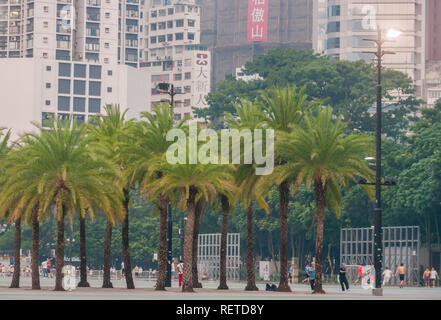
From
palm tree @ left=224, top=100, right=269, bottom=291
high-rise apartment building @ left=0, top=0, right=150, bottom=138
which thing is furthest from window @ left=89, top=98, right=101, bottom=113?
palm tree @ left=224, top=100, right=269, bottom=291

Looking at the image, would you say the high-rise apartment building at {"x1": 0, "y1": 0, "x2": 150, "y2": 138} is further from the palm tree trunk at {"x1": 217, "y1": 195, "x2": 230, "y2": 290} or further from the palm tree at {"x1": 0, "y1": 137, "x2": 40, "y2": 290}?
the palm tree at {"x1": 0, "y1": 137, "x2": 40, "y2": 290}

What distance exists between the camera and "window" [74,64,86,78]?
193125 mm

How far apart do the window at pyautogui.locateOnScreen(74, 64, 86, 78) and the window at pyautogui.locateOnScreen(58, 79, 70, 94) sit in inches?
92.1

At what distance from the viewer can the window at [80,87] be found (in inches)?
7598

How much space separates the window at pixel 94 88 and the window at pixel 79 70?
6.63ft

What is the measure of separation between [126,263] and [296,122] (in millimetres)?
12191

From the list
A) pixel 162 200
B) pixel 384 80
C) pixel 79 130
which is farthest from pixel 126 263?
pixel 384 80

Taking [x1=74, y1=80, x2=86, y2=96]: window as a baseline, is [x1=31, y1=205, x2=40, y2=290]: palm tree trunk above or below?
below

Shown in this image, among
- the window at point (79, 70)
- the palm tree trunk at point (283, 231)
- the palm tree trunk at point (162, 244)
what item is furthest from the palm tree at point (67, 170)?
the window at point (79, 70)

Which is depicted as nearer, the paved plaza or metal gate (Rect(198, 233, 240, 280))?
the paved plaza

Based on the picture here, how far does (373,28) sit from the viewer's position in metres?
184

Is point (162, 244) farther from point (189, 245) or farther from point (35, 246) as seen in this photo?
point (35, 246)

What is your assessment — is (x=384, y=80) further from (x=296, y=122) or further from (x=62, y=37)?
(x=62, y=37)

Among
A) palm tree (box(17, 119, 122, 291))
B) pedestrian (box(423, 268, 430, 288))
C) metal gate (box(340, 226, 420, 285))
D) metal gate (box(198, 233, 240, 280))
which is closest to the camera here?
palm tree (box(17, 119, 122, 291))
